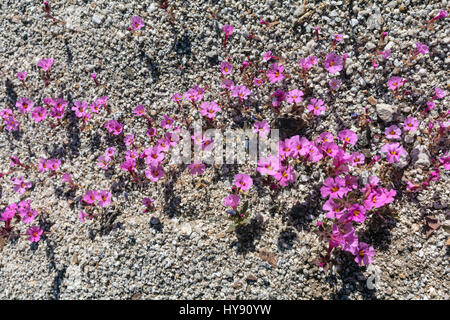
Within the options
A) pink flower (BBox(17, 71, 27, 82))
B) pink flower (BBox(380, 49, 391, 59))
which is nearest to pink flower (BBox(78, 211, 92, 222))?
pink flower (BBox(17, 71, 27, 82))

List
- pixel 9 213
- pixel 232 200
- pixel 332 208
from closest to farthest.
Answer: pixel 332 208
pixel 232 200
pixel 9 213

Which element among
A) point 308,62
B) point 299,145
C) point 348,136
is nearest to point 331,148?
point 348,136

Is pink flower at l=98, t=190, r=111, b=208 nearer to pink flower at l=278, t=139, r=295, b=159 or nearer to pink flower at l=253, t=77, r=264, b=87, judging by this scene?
pink flower at l=278, t=139, r=295, b=159

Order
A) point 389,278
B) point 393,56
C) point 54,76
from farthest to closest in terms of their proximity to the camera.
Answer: point 54,76, point 393,56, point 389,278

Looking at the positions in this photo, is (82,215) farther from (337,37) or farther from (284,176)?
(337,37)

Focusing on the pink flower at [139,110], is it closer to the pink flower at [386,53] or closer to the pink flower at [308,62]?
the pink flower at [308,62]

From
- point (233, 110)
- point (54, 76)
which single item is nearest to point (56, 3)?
point (54, 76)


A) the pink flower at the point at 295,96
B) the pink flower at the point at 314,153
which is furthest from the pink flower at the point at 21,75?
the pink flower at the point at 314,153
